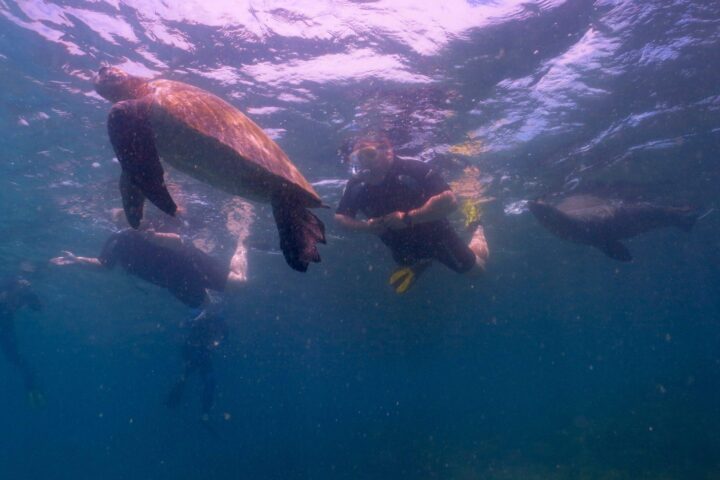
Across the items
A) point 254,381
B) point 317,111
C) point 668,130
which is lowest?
point 254,381

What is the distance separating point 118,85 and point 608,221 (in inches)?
611

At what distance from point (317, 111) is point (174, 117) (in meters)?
8.78

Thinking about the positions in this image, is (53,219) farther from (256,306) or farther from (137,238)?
(256,306)

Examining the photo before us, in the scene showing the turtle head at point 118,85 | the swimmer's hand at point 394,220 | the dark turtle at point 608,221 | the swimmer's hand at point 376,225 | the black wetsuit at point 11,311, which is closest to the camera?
the turtle head at point 118,85

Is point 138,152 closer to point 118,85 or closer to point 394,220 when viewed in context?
point 118,85

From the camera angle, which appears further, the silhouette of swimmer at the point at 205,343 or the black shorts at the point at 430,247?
the silhouette of swimmer at the point at 205,343

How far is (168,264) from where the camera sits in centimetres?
1311

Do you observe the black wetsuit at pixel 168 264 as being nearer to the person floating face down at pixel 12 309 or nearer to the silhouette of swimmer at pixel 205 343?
the silhouette of swimmer at pixel 205 343

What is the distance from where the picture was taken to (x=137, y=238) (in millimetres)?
12016

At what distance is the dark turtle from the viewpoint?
14044 millimetres

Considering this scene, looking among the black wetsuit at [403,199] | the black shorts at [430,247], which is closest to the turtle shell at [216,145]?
the black wetsuit at [403,199]

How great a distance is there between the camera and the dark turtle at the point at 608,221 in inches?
553

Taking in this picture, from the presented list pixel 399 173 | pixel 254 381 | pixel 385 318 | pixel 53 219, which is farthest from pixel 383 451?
pixel 254 381

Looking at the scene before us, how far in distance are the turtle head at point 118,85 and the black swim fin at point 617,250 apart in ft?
46.9
